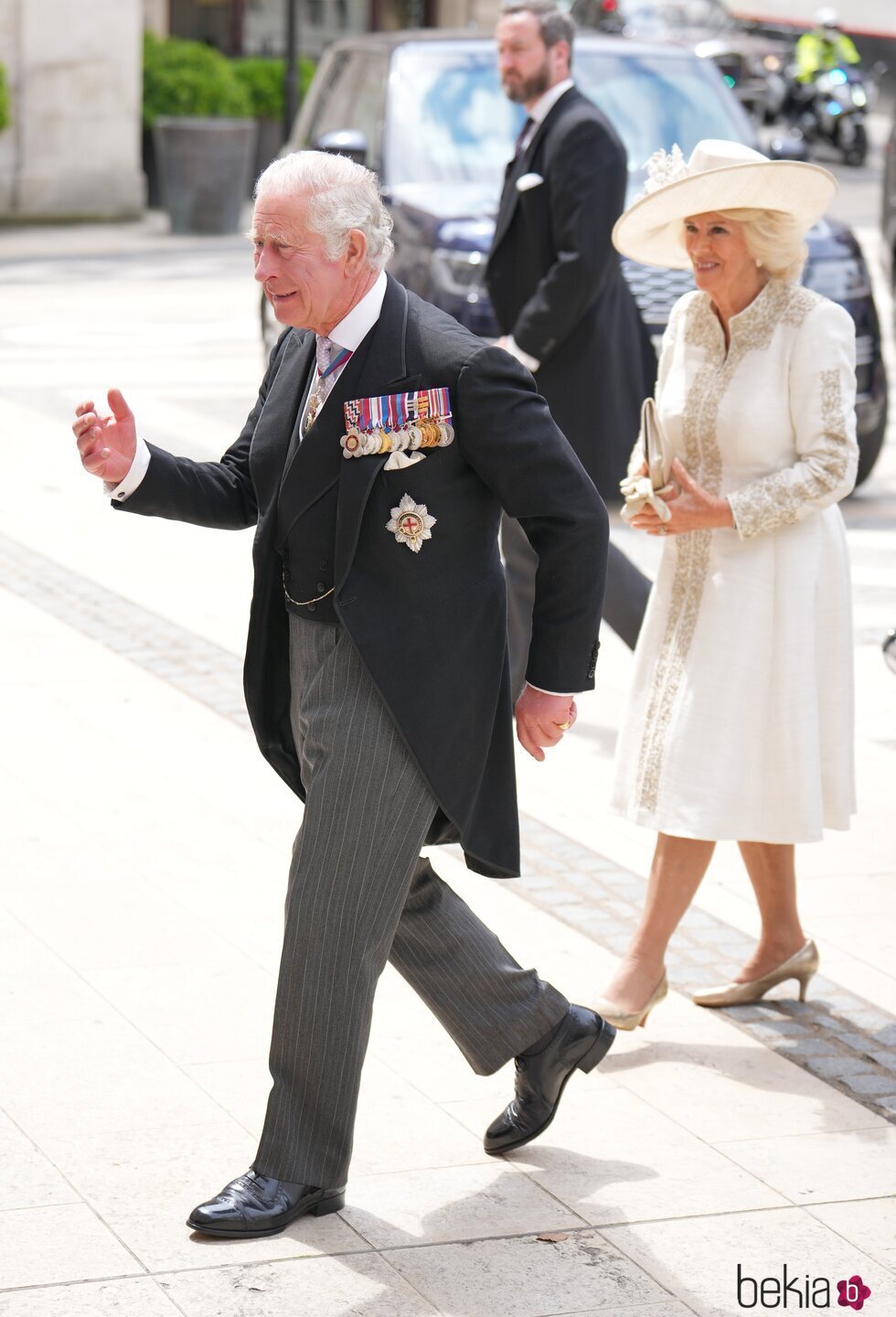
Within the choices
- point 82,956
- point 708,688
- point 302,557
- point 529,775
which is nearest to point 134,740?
point 529,775

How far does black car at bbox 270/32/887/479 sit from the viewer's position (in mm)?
10031

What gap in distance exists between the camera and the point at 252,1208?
3705mm

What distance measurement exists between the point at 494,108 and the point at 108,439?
7.59 meters

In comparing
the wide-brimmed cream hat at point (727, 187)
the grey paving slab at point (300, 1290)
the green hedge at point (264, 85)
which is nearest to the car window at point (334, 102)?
the wide-brimmed cream hat at point (727, 187)

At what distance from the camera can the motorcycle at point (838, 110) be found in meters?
29.2

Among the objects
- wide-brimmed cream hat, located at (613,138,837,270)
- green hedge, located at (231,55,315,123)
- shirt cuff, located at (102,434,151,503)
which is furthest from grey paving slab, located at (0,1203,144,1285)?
green hedge, located at (231,55,315,123)

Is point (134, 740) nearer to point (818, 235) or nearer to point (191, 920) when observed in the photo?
point (191, 920)

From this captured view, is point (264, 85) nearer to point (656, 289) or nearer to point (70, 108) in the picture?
point (70, 108)

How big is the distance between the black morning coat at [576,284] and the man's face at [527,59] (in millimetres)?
90

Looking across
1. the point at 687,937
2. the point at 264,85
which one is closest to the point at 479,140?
the point at 687,937

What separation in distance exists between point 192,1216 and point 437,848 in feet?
7.41

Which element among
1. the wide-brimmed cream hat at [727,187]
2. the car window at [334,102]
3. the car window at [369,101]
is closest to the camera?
the wide-brimmed cream hat at [727,187]

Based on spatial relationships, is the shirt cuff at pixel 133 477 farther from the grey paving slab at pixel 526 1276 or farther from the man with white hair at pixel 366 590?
the grey paving slab at pixel 526 1276

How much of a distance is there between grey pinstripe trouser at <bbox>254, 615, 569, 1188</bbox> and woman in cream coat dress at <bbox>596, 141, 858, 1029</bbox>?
3.45ft
